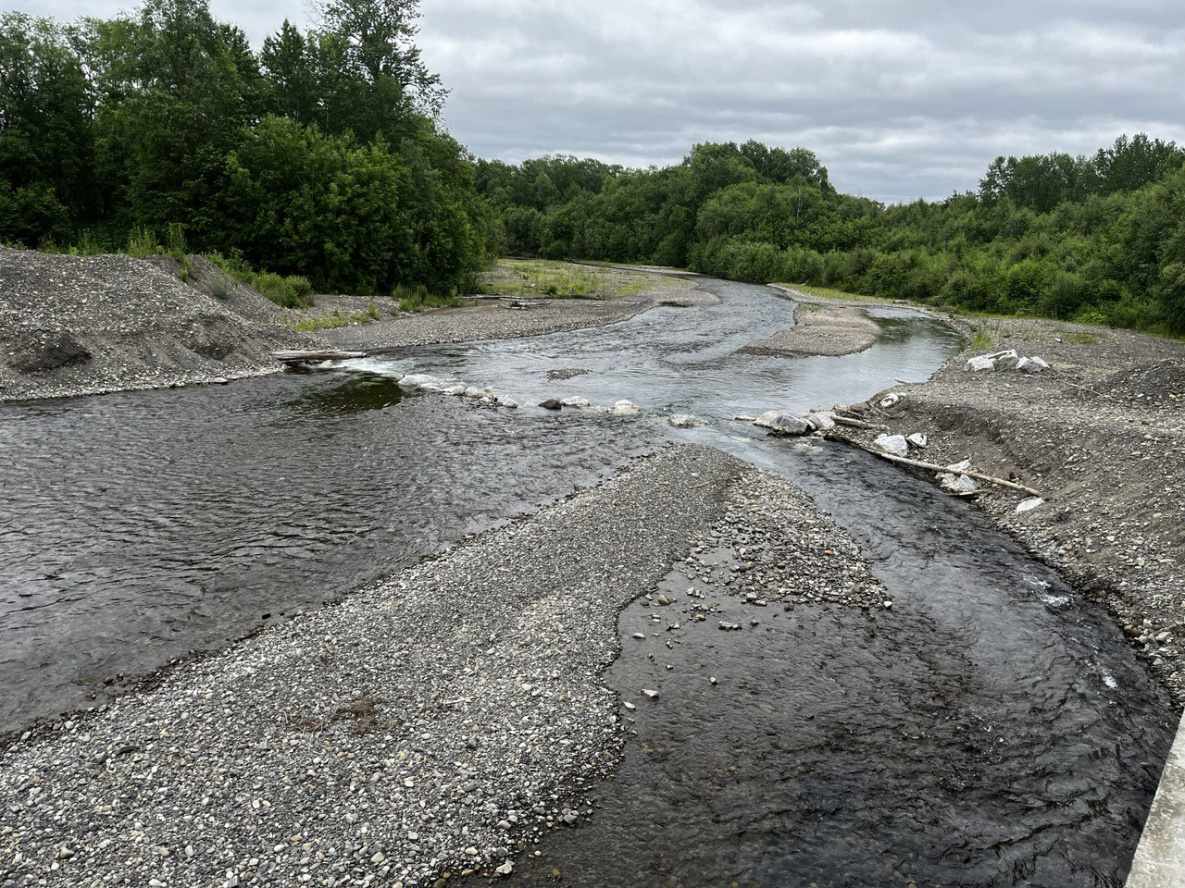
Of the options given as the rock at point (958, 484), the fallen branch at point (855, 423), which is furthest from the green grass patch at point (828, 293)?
the rock at point (958, 484)

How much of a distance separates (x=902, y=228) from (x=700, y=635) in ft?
342

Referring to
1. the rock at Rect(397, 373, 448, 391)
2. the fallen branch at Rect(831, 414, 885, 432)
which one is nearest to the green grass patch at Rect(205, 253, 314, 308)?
the rock at Rect(397, 373, 448, 391)

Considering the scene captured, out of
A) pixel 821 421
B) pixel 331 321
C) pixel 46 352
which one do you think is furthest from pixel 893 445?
pixel 331 321

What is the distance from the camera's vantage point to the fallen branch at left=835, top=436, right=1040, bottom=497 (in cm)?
1884

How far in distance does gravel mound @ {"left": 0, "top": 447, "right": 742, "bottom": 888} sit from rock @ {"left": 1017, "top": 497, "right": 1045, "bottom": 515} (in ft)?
36.7

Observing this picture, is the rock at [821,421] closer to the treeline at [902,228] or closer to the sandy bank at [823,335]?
the sandy bank at [823,335]

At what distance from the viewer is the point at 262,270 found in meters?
48.1

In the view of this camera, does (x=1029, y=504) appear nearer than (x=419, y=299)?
Yes

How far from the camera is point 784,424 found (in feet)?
83.1

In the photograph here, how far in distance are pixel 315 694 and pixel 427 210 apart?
5144 cm

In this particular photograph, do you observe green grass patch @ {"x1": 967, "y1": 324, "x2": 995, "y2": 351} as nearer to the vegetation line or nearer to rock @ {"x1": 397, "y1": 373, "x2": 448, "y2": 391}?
the vegetation line

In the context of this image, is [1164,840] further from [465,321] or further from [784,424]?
[465,321]

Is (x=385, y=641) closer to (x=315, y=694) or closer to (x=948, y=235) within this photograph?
(x=315, y=694)

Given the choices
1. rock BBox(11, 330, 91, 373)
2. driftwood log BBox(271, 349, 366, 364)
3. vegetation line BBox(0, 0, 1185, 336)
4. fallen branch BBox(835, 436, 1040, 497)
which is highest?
vegetation line BBox(0, 0, 1185, 336)
